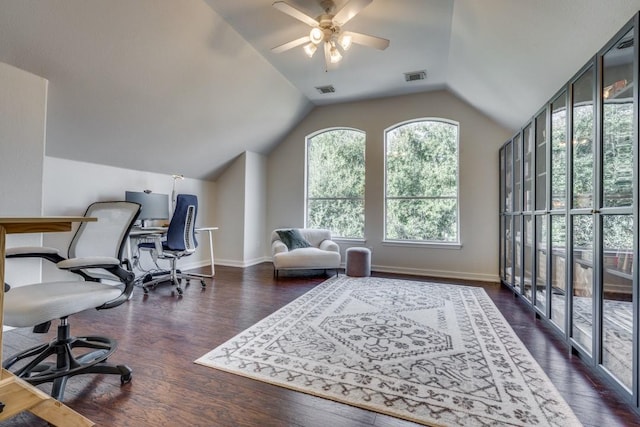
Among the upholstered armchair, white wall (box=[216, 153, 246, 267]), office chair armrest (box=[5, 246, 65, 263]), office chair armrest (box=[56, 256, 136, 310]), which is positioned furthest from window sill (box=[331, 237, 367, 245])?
office chair armrest (box=[5, 246, 65, 263])

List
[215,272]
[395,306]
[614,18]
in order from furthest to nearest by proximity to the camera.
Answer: [215,272]
[395,306]
[614,18]

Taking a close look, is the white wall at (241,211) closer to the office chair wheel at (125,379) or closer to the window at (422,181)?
the window at (422,181)

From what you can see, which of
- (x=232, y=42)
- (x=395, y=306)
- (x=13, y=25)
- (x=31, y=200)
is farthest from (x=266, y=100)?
(x=395, y=306)

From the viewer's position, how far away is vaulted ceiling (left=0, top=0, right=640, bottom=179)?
223cm

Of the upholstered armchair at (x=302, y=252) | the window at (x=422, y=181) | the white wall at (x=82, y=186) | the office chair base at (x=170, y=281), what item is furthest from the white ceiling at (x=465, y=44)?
the office chair base at (x=170, y=281)

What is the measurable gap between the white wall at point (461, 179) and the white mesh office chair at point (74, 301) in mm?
3627

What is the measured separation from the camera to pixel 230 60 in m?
3.47

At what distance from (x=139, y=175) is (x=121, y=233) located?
8.62ft

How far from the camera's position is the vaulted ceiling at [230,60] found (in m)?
2.23

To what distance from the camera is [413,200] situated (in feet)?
16.2

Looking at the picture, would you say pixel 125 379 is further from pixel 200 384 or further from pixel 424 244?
pixel 424 244

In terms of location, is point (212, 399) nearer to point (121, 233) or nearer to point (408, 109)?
point (121, 233)

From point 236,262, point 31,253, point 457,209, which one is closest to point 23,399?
point 31,253

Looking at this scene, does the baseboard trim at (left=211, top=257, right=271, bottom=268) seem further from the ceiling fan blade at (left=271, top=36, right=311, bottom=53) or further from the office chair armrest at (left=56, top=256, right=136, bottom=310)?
the ceiling fan blade at (left=271, top=36, right=311, bottom=53)
